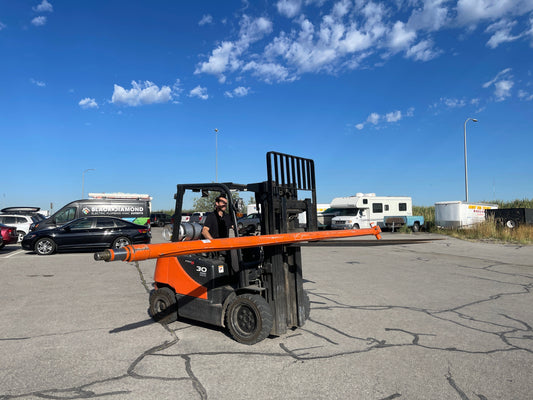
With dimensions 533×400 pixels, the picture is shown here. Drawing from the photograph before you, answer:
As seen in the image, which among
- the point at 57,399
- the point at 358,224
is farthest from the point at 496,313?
the point at 358,224

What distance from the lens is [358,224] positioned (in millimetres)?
27906

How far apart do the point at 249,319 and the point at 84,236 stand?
41.9 ft

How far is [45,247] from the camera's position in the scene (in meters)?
15.0

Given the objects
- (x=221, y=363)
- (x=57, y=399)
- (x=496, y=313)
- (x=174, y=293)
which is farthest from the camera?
Answer: (x=496, y=313)

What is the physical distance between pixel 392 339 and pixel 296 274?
142cm

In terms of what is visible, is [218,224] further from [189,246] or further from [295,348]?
[295,348]

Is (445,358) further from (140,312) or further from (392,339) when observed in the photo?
(140,312)

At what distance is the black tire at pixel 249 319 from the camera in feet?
14.8

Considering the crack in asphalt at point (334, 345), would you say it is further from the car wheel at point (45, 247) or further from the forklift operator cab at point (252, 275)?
the car wheel at point (45, 247)

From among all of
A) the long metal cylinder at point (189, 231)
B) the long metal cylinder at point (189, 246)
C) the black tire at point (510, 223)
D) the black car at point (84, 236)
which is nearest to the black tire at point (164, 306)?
the long metal cylinder at point (189, 231)

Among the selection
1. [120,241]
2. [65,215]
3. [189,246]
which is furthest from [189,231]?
[65,215]

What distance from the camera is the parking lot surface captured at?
11.4 feet

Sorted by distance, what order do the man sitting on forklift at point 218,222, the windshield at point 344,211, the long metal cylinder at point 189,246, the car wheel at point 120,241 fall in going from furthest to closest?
the windshield at point 344,211, the car wheel at point 120,241, the man sitting on forklift at point 218,222, the long metal cylinder at point 189,246

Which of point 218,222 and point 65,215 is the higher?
point 65,215
